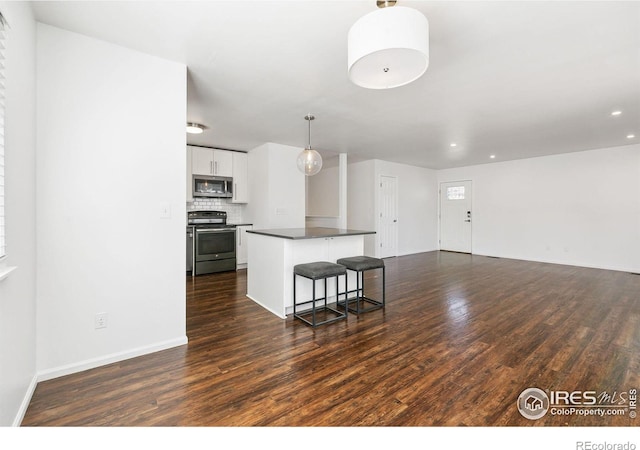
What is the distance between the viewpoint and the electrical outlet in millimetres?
2100

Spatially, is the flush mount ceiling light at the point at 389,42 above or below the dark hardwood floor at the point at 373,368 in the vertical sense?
above

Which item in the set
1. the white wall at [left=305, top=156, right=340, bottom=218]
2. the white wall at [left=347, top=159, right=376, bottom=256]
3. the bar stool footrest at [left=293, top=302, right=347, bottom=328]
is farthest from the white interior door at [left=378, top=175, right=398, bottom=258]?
the bar stool footrest at [left=293, top=302, right=347, bottom=328]

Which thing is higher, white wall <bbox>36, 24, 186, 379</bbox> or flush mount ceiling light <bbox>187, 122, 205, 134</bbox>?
flush mount ceiling light <bbox>187, 122, 205, 134</bbox>

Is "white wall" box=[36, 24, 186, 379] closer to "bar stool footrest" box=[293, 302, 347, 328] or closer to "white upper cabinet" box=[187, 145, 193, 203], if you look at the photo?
"bar stool footrest" box=[293, 302, 347, 328]

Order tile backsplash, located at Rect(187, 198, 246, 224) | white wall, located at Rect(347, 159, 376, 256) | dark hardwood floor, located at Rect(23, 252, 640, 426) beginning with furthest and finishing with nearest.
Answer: white wall, located at Rect(347, 159, 376, 256)
tile backsplash, located at Rect(187, 198, 246, 224)
dark hardwood floor, located at Rect(23, 252, 640, 426)

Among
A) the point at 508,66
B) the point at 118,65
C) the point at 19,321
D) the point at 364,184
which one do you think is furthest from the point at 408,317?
the point at 364,184

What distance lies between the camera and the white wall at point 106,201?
194cm

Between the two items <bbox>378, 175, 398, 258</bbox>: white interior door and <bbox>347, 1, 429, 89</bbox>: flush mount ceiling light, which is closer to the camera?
<bbox>347, 1, 429, 89</bbox>: flush mount ceiling light

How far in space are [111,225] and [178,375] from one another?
47.9 inches

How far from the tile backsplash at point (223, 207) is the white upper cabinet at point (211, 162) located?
0.61m

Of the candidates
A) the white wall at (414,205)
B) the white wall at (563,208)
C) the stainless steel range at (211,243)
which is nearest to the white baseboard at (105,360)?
the stainless steel range at (211,243)

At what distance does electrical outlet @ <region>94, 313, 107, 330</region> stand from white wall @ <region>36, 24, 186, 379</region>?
0.04 m

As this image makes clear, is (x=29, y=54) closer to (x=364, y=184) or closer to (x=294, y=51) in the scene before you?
(x=294, y=51)

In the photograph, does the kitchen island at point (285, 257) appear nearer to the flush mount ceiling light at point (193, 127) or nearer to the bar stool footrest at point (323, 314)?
the bar stool footrest at point (323, 314)
